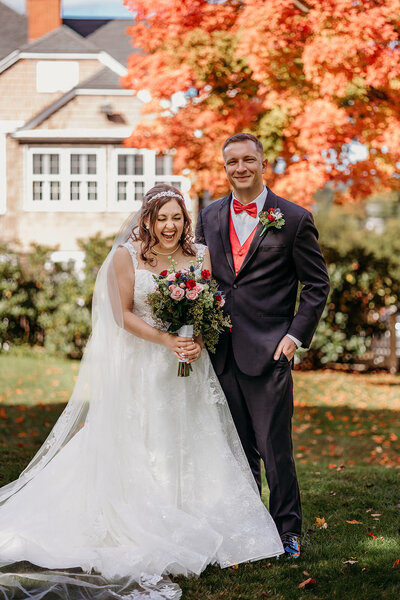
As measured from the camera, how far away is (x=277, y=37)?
24.8ft

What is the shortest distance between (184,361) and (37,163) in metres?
16.5

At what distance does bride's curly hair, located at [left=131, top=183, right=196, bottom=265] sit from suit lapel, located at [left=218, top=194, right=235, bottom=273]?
0.19 m

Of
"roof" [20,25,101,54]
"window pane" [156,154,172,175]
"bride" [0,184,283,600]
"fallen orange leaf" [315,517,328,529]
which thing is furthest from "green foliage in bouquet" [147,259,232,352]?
"roof" [20,25,101,54]

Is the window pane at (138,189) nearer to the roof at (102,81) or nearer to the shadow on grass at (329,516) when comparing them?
the roof at (102,81)

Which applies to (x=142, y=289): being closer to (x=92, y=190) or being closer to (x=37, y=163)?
(x=92, y=190)

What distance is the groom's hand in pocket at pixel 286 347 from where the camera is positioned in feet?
12.5

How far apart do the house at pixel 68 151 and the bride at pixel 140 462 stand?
48.9ft

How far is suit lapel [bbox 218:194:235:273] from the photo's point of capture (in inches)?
156

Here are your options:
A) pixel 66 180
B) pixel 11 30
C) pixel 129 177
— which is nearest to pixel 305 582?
pixel 129 177

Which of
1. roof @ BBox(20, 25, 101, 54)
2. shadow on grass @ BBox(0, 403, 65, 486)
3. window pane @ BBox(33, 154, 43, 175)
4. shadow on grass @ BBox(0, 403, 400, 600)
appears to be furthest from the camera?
roof @ BBox(20, 25, 101, 54)

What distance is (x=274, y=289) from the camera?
3904 mm

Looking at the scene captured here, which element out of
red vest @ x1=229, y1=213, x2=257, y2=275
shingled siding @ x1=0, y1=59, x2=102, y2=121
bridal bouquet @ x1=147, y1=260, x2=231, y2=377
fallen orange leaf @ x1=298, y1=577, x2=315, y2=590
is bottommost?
fallen orange leaf @ x1=298, y1=577, x2=315, y2=590

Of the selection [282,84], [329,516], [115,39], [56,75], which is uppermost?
[115,39]

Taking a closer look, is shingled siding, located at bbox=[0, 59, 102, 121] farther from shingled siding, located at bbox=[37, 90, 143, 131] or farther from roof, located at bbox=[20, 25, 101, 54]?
shingled siding, located at bbox=[37, 90, 143, 131]
